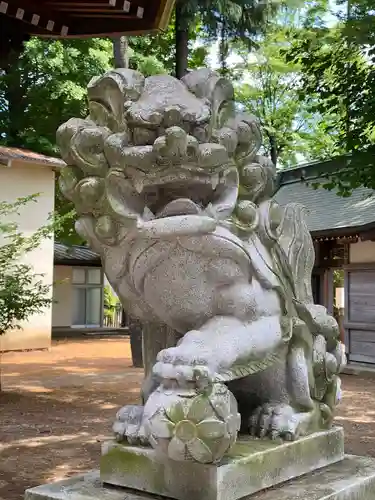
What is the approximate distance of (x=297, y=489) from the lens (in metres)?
1.91

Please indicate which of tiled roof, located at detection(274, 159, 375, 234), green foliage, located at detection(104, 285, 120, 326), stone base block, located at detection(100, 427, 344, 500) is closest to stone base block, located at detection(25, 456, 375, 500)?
stone base block, located at detection(100, 427, 344, 500)

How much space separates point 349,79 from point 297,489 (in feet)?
23.9

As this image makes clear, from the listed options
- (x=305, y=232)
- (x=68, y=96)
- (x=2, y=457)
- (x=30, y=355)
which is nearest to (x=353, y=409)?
(x=2, y=457)

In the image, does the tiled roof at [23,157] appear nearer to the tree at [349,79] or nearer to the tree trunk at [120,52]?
the tree trunk at [120,52]

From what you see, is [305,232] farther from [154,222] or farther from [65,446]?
[65,446]

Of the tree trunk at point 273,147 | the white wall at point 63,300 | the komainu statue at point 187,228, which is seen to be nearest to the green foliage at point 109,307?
the white wall at point 63,300

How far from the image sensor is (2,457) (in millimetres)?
5230

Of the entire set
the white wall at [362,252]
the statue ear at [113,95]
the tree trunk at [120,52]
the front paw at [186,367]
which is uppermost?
the tree trunk at [120,52]

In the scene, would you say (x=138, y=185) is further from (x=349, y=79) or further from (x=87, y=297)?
(x=87, y=297)

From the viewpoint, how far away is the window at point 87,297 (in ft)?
67.6

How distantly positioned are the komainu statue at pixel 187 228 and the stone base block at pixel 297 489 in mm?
150

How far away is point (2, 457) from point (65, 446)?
0.61 meters

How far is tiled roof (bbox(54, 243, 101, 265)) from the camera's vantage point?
760 inches

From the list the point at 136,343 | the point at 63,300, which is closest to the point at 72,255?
the point at 63,300
